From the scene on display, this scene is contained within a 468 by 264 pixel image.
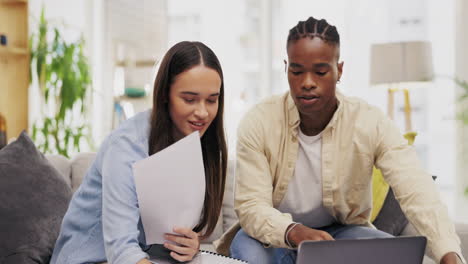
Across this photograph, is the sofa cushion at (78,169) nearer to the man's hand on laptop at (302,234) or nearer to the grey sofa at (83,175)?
the grey sofa at (83,175)

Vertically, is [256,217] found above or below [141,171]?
below

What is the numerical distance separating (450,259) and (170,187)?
664mm

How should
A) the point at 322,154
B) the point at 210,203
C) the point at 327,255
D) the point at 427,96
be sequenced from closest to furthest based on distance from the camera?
the point at 327,255, the point at 210,203, the point at 322,154, the point at 427,96

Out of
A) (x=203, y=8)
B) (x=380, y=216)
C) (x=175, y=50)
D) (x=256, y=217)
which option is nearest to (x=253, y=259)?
(x=256, y=217)

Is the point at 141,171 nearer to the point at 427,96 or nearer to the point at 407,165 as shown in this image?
the point at 407,165

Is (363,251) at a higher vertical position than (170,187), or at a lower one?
lower

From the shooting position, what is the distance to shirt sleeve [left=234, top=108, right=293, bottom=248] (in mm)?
1479

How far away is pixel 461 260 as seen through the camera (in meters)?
1.31

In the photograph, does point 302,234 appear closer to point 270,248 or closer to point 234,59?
point 270,248

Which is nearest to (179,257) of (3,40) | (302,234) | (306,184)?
(302,234)

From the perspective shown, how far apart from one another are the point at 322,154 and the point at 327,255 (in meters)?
0.55

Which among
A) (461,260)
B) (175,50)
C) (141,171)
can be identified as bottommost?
(461,260)

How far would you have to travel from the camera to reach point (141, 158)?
126 centimetres

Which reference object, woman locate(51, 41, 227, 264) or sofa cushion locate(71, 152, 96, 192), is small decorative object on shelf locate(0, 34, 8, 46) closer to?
sofa cushion locate(71, 152, 96, 192)
